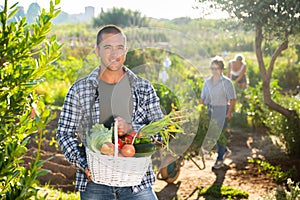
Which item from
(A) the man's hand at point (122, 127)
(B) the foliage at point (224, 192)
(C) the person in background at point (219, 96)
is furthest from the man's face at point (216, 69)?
(A) the man's hand at point (122, 127)

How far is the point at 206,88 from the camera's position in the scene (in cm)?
652

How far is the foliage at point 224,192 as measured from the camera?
5.27 m

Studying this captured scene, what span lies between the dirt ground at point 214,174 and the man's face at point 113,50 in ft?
9.97

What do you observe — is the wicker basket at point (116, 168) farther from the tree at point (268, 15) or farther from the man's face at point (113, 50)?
the tree at point (268, 15)

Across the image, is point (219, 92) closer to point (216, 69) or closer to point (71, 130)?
point (216, 69)

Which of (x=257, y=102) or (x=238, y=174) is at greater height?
(x=257, y=102)

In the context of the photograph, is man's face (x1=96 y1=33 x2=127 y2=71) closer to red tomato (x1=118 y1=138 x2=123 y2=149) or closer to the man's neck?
the man's neck

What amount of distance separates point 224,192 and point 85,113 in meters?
3.19

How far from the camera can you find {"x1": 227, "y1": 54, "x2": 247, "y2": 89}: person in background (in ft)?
32.1

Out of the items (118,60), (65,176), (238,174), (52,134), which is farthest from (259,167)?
(118,60)

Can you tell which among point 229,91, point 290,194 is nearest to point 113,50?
point 290,194

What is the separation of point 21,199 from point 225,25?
5.34m

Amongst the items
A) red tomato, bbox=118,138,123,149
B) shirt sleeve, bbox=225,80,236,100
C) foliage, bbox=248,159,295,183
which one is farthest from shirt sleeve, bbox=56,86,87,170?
shirt sleeve, bbox=225,80,236,100

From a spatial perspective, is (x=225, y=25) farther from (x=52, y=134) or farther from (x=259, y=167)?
(x=52, y=134)
